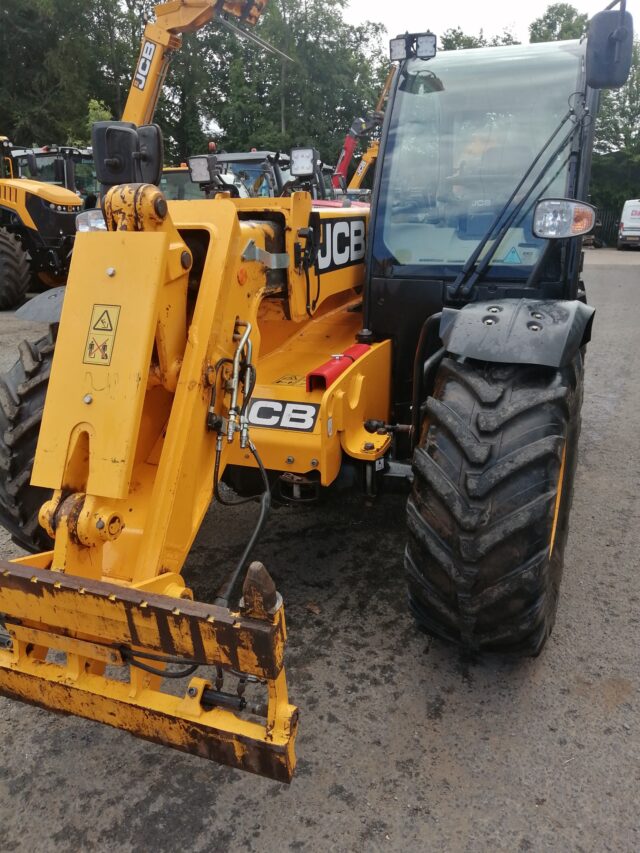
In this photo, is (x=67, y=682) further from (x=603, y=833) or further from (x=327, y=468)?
(x=603, y=833)

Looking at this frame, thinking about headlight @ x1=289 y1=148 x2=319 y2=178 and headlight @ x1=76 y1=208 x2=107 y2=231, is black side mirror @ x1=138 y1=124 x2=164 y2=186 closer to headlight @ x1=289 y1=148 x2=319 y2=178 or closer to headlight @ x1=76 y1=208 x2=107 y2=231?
headlight @ x1=76 y1=208 x2=107 y2=231

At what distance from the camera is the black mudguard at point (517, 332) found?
232 centimetres

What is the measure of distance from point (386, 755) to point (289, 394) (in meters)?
1.43

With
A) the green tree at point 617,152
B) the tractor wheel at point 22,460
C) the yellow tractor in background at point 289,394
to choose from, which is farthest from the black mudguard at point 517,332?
the green tree at point 617,152

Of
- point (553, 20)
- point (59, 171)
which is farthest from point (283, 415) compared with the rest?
point (553, 20)

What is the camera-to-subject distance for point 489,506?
220 centimetres

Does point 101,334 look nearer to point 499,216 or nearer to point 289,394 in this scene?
point 289,394

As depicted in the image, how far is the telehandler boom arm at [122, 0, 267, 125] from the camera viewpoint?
7.70 meters

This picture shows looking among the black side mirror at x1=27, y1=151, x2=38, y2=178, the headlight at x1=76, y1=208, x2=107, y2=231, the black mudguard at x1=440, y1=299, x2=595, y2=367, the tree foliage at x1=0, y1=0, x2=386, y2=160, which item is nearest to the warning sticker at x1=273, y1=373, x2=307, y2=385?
the black mudguard at x1=440, y1=299, x2=595, y2=367

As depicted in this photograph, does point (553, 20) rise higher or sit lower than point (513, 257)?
higher

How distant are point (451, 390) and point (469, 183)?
4.36ft

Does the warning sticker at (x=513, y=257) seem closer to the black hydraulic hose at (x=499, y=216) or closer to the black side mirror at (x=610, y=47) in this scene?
the black hydraulic hose at (x=499, y=216)

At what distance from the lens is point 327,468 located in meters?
2.73

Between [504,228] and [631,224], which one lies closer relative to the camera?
[504,228]
